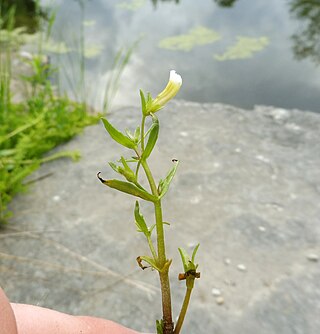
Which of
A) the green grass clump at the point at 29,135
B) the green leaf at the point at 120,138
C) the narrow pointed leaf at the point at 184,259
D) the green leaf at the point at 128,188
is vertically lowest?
the green grass clump at the point at 29,135

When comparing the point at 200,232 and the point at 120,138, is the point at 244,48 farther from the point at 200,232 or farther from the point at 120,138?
the point at 120,138

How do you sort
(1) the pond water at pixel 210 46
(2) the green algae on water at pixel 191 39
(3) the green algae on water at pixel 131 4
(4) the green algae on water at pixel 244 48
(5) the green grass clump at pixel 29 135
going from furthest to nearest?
1. (3) the green algae on water at pixel 131 4
2. (2) the green algae on water at pixel 191 39
3. (4) the green algae on water at pixel 244 48
4. (1) the pond water at pixel 210 46
5. (5) the green grass clump at pixel 29 135

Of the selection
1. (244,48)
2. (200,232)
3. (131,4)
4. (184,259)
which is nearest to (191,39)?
(244,48)

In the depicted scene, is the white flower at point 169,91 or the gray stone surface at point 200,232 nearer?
the white flower at point 169,91

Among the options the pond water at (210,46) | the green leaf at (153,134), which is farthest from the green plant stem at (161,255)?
the pond water at (210,46)

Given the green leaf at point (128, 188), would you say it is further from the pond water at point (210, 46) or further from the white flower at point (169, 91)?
the pond water at point (210, 46)

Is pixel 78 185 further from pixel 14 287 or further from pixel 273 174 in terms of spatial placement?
pixel 273 174
